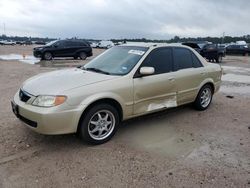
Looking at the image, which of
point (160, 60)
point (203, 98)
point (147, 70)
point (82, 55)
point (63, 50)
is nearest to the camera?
point (147, 70)

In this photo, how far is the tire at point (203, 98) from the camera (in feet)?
21.0

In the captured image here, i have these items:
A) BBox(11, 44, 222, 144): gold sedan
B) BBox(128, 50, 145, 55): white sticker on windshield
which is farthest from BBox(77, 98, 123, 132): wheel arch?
BBox(128, 50, 145, 55): white sticker on windshield

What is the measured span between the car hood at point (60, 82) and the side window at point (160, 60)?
0.88 metres

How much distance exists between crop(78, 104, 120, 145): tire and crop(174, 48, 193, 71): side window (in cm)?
185

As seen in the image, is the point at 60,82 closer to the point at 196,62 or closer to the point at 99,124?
the point at 99,124

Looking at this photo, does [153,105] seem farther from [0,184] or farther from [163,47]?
[0,184]

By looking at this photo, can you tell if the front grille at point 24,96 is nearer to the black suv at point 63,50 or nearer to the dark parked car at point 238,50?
the black suv at point 63,50

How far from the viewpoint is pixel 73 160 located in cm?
401

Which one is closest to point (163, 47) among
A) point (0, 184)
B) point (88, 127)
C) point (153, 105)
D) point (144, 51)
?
point (144, 51)

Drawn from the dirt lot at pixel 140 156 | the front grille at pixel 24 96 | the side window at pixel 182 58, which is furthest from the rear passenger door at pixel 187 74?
the front grille at pixel 24 96

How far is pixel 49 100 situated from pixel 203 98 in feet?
12.6

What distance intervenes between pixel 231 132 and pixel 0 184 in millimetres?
3965

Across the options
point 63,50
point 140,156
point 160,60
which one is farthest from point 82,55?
point 140,156

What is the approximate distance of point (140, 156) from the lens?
4164mm
